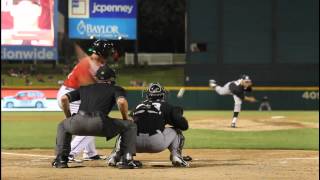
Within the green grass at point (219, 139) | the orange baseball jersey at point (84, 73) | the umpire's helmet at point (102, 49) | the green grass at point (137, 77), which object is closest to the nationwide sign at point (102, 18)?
the green grass at point (219, 139)

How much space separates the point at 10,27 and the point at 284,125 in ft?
35.0

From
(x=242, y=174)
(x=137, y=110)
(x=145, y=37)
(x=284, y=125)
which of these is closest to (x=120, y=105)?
(x=137, y=110)

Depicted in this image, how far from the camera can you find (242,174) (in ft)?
22.4

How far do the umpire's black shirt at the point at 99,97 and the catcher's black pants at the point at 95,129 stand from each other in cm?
7

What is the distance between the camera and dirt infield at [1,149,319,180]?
658cm

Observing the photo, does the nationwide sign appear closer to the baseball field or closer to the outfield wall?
the baseball field

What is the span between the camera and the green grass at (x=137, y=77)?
31.6m

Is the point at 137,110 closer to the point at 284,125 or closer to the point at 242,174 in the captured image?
the point at 242,174

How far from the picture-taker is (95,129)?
6.80 metres

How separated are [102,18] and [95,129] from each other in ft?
25.9

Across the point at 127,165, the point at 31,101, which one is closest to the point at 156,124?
the point at 127,165

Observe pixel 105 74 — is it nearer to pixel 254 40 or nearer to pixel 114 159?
pixel 114 159

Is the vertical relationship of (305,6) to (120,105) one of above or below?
above

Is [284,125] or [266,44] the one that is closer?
[284,125]
